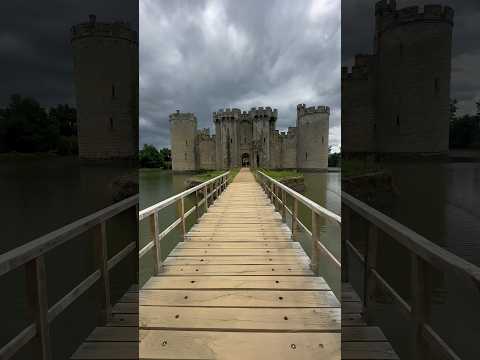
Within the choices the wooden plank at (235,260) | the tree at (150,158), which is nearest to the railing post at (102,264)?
the wooden plank at (235,260)

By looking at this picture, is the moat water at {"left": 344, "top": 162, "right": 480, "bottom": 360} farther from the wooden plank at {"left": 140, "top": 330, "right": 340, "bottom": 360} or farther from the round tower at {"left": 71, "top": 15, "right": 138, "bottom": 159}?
the round tower at {"left": 71, "top": 15, "right": 138, "bottom": 159}

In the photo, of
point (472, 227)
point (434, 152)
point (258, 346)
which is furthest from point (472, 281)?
point (472, 227)

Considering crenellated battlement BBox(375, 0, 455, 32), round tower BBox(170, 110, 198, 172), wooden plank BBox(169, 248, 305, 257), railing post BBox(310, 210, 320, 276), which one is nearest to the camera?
railing post BBox(310, 210, 320, 276)

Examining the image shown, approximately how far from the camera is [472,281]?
25.7 inches

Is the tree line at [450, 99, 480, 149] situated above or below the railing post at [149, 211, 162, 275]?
above

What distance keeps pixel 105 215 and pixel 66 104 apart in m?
2.50

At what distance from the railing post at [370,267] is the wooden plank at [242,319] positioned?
186 mm

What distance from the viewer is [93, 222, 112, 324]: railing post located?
4.60ft

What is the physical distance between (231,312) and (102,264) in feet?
2.42

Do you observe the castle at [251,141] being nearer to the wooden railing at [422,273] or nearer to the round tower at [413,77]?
the round tower at [413,77]

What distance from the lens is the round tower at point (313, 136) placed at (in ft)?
83.6

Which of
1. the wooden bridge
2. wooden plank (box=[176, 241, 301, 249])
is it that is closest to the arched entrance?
wooden plank (box=[176, 241, 301, 249])

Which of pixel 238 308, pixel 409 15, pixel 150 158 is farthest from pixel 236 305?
pixel 150 158

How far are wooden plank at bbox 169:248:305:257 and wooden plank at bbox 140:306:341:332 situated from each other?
0.88 meters
